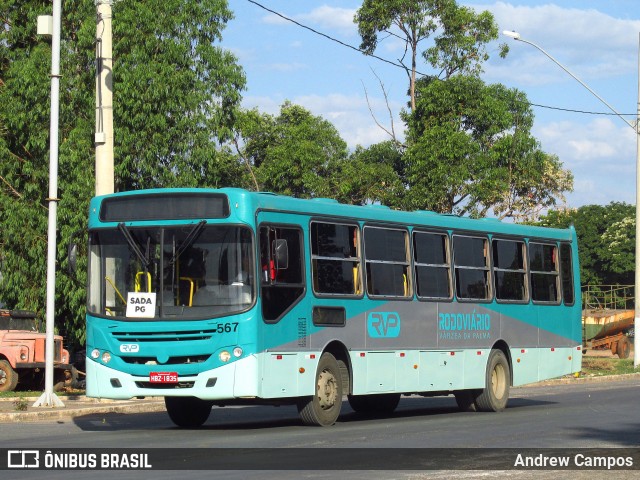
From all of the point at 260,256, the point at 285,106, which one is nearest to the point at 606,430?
the point at 260,256

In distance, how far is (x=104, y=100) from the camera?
23.7m

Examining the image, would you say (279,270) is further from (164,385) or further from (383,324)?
(383,324)

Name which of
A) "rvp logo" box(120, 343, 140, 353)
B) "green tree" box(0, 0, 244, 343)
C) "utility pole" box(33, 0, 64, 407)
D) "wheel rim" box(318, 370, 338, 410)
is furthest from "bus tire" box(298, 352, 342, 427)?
"green tree" box(0, 0, 244, 343)

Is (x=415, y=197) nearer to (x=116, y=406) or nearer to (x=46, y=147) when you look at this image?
(x=46, y=147)

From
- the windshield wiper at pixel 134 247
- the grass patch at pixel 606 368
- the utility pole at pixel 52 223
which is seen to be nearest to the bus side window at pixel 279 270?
the windshield wiper at pixel 134 247

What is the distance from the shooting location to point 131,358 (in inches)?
671

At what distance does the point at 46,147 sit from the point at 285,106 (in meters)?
34.0

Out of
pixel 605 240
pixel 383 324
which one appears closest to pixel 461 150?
pixel 383 324

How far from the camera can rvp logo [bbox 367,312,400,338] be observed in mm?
19188

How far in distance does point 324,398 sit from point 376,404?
435 cm

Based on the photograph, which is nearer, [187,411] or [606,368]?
[187,411]

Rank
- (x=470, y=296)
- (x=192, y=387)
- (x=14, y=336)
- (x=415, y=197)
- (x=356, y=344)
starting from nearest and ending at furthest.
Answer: (x=192, y=387), (x=356, y=344), (x=470, y=296), (x=14, y=336), (x=415, y=197)

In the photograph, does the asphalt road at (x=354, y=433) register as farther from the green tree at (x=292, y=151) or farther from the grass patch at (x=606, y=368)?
the green tree at (x=292, y=151)

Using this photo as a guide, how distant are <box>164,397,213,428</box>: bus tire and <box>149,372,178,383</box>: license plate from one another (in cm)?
178
